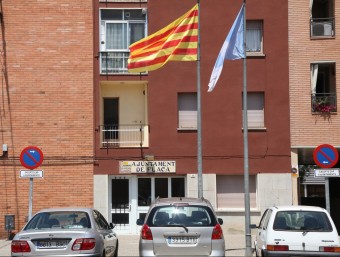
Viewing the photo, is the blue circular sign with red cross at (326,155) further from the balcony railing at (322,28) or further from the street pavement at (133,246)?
Result: the balcony railing at (322,28)

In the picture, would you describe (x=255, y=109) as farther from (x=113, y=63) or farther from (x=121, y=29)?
(x=121, y=29)

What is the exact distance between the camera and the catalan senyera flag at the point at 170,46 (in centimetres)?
2009

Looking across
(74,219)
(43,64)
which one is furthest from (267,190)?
(74,219)

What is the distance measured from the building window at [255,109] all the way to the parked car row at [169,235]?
11.6m

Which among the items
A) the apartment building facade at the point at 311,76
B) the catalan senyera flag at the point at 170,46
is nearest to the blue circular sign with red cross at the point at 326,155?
the catalan senyera flag at the point at 170,46

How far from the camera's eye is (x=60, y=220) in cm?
1427

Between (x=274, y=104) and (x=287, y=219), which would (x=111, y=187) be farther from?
(x=287, y=219)

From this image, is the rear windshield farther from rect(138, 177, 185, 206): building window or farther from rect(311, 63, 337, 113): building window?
rect(311, 63, 337, 113): building window

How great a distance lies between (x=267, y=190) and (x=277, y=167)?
3.28ft

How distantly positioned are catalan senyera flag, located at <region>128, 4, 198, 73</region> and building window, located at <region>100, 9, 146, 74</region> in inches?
225

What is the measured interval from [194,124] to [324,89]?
5.63 meters

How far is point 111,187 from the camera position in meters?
26.2

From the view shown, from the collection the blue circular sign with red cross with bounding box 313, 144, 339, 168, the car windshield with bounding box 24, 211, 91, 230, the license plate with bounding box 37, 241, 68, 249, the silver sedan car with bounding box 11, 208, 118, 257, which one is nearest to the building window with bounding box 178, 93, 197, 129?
the blue circular sign with red cross with bounding box 313, 144, 339, 168

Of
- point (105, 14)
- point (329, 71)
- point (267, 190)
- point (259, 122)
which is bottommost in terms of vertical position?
point (267, 190)
